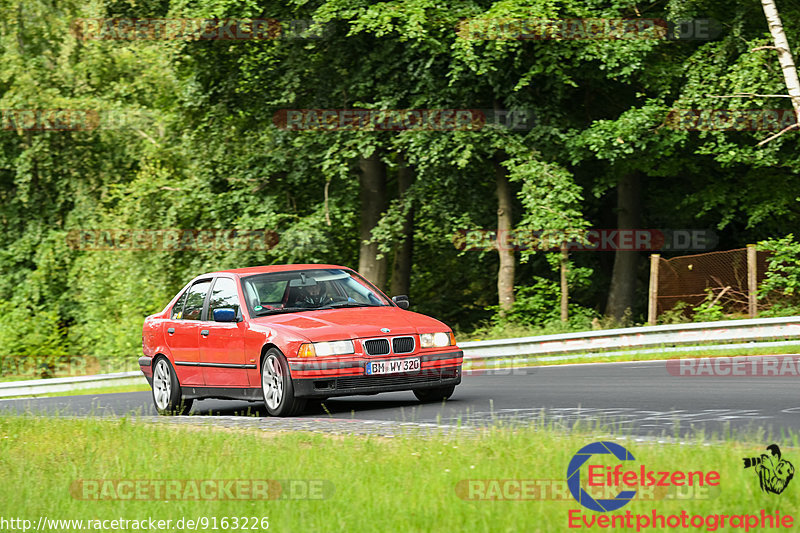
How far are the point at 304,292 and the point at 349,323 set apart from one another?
125cm

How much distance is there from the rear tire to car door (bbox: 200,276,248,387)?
6.52ft

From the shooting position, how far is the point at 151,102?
38844 millimetres

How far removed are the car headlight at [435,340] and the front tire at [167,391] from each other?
3.33 meters

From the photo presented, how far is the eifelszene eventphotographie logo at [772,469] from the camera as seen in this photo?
5.99 meters

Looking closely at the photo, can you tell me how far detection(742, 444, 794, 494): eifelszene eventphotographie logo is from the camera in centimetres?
599

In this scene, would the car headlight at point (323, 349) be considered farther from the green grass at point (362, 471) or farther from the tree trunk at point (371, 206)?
the tree trunk at point (371, 206)

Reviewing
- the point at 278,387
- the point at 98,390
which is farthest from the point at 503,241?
the point at 278,387

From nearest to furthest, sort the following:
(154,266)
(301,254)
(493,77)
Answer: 1. (493,77)
2. (301,254)
3. (154,266)

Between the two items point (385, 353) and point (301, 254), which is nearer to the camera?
point (385, 353)

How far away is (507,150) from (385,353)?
46.7 feet

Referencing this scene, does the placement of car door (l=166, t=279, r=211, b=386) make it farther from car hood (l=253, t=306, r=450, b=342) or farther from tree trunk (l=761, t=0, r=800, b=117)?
tree trunk (l=761, t=0, r=800, b=117)

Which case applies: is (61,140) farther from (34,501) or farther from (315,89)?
(34,501)

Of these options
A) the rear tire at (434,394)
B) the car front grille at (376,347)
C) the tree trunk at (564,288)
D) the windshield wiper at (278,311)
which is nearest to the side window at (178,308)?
the windshield wiper at (278,311)

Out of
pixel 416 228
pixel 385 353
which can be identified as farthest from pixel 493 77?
pixel 385 353
